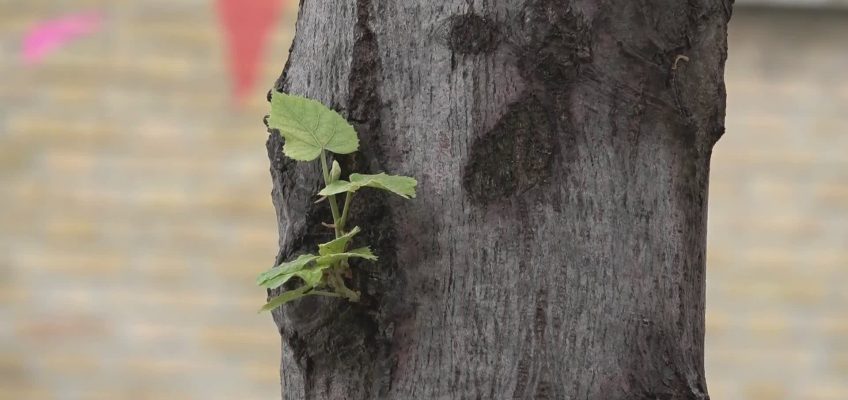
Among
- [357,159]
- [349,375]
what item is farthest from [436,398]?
[357,159]

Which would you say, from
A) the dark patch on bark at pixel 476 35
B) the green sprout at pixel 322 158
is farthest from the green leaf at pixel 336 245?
the dark patch on bark at pixel 476 35

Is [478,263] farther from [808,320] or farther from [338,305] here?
[808,320]

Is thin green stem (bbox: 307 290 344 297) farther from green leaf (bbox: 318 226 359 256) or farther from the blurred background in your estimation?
the blurred background

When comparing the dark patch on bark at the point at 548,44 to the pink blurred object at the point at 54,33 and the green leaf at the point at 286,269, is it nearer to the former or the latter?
the green leaf at the point at 286,269

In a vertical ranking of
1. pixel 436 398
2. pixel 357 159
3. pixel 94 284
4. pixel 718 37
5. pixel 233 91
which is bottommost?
pixel 436 398

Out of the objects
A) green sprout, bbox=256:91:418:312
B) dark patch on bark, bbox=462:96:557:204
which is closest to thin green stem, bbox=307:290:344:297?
green sprout, bbox=256:91:418:312

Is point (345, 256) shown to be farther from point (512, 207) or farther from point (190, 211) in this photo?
point (190, 211)
